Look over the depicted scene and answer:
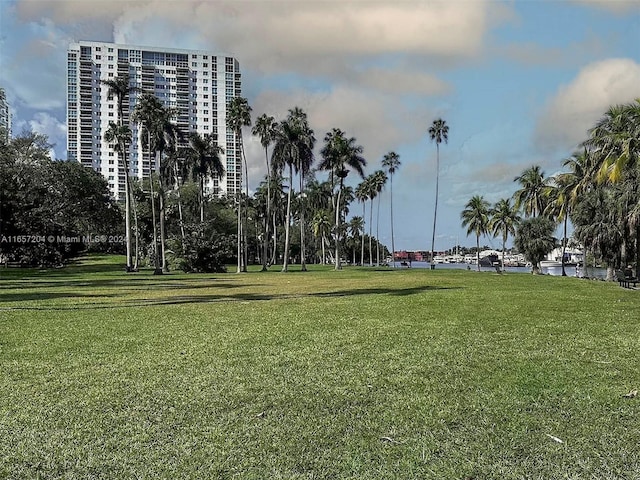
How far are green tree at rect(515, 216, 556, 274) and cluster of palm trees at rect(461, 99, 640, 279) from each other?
0.33 feet

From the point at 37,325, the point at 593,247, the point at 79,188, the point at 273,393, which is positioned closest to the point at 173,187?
the point at 79,188

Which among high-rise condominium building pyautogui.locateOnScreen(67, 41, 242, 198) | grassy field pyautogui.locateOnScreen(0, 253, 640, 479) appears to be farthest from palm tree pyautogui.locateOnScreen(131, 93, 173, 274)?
grassy field pyautogui.locateOnScreen(0, 253, 640, 479)

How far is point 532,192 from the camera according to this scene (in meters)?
59.7

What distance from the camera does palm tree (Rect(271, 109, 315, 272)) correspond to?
46438 mm

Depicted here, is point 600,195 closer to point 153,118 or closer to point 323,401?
point 153,118

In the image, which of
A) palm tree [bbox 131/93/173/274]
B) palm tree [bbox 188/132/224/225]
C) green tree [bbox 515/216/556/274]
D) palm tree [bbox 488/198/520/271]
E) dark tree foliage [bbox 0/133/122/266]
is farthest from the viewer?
palm tree [bbox 488/198/520/271]

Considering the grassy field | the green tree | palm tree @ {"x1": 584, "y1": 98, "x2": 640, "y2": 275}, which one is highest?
palm tree @ {"x1": 584, "y1": 98, "x2": 640, "y2": 275}

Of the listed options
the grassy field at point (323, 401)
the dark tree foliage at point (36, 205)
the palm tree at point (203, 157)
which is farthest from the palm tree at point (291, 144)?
the grassy field at point (323, 401)

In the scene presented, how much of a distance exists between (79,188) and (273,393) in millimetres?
50882

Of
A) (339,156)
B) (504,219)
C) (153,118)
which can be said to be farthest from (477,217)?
(153,118)

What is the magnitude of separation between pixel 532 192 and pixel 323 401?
60.3 m

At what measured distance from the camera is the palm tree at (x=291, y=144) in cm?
4644

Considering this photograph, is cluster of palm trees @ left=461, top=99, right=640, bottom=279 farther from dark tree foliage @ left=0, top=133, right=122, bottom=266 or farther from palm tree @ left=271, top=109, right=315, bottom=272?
dark tree foliage @ left=0, top=133, right=122, bottom=266

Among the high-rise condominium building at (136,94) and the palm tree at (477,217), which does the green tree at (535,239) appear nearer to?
the palm tree at (477,217)
